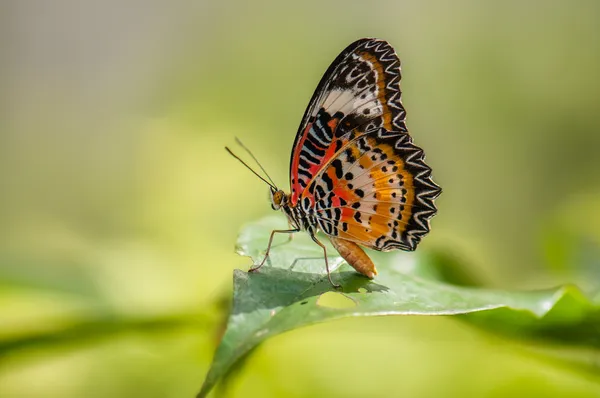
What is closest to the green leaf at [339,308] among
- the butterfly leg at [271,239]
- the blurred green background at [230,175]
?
the butterfly leg at [271,239]

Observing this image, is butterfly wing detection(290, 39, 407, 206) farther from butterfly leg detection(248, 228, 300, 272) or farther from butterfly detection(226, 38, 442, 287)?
butterfly leg detection(248, 228, 300, 272)

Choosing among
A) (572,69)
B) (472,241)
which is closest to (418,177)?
(472,241)

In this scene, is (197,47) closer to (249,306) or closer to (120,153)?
(120,153)

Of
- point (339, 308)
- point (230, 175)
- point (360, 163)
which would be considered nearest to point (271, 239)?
point (360, 163)

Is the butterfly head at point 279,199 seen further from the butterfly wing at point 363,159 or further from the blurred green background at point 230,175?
the blurred green background at point 230,175

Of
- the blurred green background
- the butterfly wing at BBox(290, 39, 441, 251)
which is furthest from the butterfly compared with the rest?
the blurred green background

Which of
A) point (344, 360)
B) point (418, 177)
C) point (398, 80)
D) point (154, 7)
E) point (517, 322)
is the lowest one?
point (344, 360)

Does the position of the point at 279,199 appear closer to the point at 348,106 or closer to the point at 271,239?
the point at 271,239
